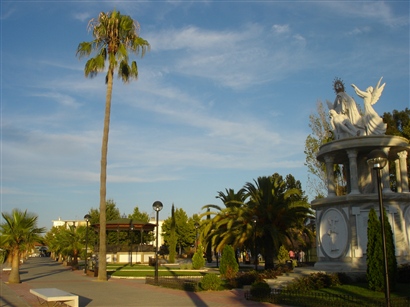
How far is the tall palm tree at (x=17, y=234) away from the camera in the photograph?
80.1 feet

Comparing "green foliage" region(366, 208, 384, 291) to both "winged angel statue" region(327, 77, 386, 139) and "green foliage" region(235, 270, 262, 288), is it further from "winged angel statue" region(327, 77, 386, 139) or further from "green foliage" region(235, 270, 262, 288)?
"winged angel statue" region(327, 77, 386, 139)

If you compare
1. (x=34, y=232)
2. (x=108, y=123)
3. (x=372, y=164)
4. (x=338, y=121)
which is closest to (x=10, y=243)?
(x=34, y=232)

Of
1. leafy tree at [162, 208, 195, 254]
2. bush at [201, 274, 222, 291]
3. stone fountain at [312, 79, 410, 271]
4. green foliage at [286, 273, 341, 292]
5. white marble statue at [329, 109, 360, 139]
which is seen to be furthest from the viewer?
leafy tree at [162, 208, 195, 254]

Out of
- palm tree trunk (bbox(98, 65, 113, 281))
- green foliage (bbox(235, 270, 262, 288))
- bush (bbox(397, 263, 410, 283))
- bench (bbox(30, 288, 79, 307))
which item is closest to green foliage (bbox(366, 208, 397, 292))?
bush (bbox(397, 263, 410, 283))

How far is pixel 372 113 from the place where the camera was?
23406 millimetres

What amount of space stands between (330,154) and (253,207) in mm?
8456

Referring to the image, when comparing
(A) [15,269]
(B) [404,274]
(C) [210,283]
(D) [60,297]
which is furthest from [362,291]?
(A) [15,269]

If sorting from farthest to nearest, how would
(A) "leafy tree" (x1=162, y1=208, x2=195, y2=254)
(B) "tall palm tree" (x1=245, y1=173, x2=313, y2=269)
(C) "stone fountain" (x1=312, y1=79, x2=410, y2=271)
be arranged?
(A) "leafy tree" (x1=162, y1=208, x2=195, y2=254) → (B) "tall palm tree" (x1=245, y1=173, x2=313, y2=269) → (C) "stone fountain" (x1=312, y1=79, x2=410, y2=271)

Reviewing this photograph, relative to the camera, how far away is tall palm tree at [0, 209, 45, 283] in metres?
24.4

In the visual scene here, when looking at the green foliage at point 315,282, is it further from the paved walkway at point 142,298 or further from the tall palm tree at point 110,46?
the tall palm tree at point 110,46

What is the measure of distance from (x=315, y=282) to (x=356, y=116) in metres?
10.1

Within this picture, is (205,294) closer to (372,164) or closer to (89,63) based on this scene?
(372,164)

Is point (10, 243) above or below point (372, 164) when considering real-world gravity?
below

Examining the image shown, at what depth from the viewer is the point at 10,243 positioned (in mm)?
24609
